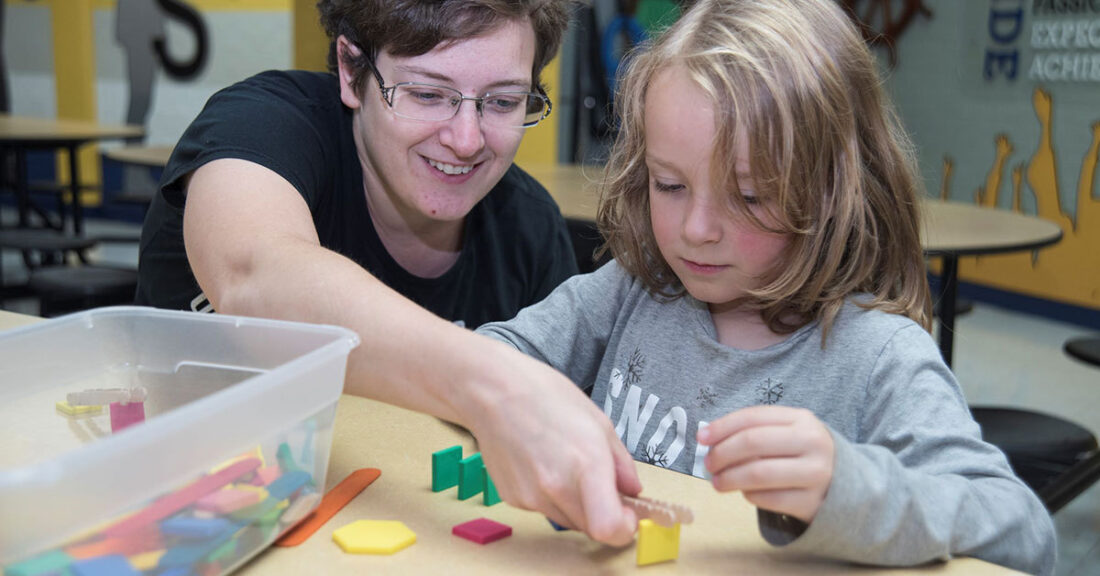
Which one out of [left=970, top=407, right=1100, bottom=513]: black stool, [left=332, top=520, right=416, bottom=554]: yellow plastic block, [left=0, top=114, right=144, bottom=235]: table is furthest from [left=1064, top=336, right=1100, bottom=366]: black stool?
[left=0, top=114, right=144, bottom=235]: table

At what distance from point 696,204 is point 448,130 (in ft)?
1.33

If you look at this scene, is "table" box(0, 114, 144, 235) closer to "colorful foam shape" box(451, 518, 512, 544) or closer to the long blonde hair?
the long blonde hair

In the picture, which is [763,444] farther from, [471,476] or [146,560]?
[146,560]

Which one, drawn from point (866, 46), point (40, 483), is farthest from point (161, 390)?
point (866, 46)

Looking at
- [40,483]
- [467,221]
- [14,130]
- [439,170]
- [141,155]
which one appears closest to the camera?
[40,483]

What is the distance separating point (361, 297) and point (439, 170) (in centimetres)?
55

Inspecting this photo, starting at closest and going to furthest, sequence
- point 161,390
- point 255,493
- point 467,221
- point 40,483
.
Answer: point 40,483 → point 255,493 → point 161,390 → point 467,221

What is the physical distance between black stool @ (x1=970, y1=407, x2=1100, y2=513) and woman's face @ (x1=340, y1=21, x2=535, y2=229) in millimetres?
1247

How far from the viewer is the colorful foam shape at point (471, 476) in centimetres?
67

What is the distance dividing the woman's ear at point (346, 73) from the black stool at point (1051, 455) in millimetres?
1387

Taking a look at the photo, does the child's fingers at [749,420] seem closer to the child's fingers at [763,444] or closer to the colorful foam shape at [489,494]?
the child's fingers at [763,444]

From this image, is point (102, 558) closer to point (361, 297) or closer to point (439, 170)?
point (361, 297)

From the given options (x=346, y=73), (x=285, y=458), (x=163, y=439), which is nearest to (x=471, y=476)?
(x=285, y=458)

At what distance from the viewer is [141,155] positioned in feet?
10.6
